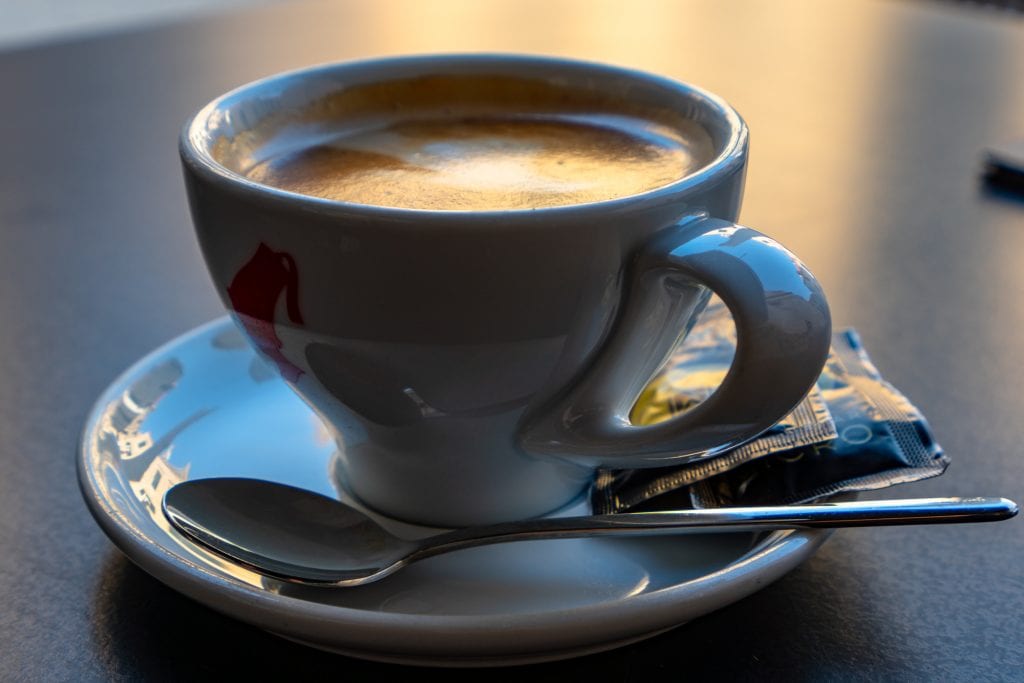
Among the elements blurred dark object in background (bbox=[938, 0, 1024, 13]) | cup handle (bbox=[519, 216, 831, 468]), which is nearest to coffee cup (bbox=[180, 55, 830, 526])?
cup handle (bbox=[519, 216, 831, 468])

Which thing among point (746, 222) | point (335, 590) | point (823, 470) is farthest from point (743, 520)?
point (746, 222)

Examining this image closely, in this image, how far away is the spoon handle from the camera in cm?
48

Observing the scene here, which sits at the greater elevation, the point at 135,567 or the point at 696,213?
the point at 696,213

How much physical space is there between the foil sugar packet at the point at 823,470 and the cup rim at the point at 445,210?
15cm

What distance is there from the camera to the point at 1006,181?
1.04 m

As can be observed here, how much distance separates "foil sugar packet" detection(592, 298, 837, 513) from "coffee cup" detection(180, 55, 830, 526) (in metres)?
0.03

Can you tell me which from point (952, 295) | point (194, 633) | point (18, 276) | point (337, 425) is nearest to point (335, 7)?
point (18, 276)

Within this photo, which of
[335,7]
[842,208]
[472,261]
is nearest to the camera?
[472,261]

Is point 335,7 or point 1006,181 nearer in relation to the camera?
point 1006,181

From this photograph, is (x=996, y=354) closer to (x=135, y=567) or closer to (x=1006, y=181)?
(x=1006, y=181)

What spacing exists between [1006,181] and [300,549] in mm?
806

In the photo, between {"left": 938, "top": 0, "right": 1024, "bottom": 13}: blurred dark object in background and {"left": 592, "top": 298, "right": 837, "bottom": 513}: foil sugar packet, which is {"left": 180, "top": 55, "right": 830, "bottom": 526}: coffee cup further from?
{"left": 938, "top": 0, "right": 1024, "bottom": 13}: blurred dark object in background

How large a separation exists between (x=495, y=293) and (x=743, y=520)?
0.49 ft

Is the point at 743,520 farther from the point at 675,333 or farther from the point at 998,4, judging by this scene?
the point at 998,4
